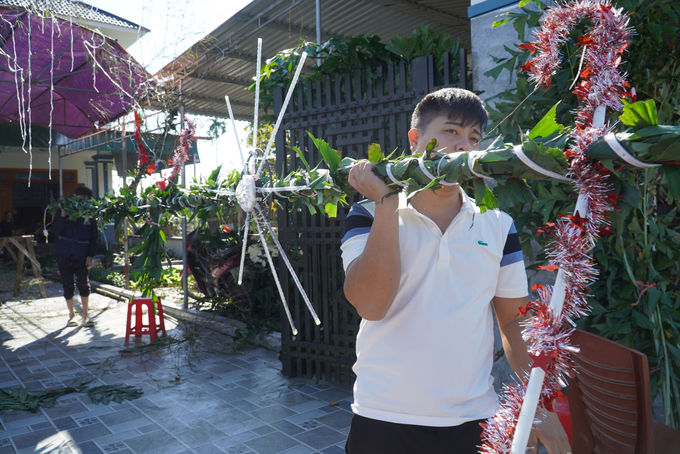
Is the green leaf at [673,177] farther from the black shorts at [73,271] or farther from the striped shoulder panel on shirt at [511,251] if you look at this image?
the black shorts at [73,271]

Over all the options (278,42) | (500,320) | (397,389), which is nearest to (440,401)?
(397,389)

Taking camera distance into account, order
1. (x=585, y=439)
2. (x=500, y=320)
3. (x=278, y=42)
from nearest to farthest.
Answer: (x=500, y=320)
(x=585, y=439)
(x=278, y=42)

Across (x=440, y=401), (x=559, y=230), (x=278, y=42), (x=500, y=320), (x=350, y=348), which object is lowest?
(x=350, y=348)

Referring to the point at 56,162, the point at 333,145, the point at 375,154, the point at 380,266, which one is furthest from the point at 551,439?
the point at 56,162

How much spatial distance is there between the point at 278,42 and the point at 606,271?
505 centimetres

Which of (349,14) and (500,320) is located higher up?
(349,14)

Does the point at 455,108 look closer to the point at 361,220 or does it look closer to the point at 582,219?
the point at 361,220

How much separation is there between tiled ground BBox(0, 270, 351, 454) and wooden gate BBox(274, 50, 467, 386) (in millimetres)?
368

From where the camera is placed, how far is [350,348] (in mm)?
3877

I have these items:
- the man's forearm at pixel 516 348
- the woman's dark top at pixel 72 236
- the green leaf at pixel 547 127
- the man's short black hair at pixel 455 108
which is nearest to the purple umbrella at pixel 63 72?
the woman's dark top at pixel 72 236

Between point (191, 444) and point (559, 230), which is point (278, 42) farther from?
point (559, 230)

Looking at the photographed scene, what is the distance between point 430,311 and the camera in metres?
1.33

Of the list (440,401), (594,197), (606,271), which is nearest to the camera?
(594,197)

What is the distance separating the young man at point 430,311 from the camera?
1.30m
